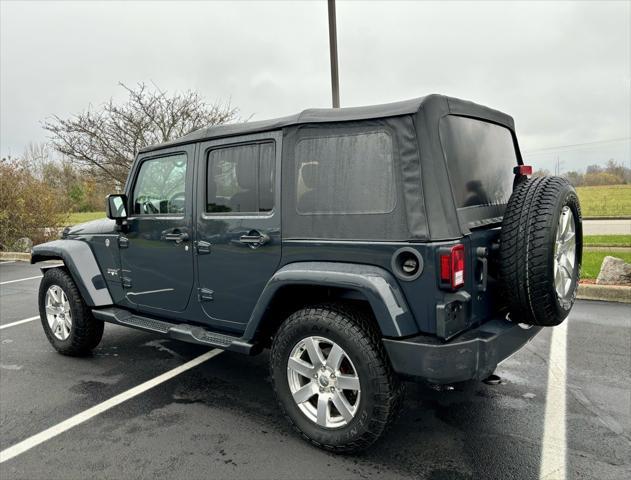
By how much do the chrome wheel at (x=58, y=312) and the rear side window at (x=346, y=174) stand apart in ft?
9.33

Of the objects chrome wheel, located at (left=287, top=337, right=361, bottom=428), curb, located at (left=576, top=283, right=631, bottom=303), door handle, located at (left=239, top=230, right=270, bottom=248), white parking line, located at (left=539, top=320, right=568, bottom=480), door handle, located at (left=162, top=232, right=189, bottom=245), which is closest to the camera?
white parking line, located at (left=539, top=320, right=568, bottom=480)

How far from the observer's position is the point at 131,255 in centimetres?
383

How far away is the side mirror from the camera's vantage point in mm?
3742

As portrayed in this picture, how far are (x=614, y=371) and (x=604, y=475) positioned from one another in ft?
5.40

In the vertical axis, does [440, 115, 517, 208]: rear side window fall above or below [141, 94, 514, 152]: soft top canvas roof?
below

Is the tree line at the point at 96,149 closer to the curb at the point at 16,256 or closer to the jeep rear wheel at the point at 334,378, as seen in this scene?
the curb at the point at 16,256

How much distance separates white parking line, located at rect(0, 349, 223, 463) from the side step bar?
18.1 inches

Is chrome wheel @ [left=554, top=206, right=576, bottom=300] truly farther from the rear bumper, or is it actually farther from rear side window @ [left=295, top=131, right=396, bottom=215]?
rear side window @ [left=295, top=131, right=396, bottom=215]

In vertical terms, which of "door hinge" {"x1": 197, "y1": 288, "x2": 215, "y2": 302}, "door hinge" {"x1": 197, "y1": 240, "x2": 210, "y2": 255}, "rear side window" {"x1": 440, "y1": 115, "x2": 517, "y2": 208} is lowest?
"door hinge" {"x1": 197, "y1": 288, "x2": 215, "y2": 302}

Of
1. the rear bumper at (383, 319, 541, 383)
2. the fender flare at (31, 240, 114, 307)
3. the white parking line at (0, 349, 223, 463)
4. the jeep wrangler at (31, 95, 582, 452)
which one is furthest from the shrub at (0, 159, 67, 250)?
the rear bumper at (383, 319, 541, 383)

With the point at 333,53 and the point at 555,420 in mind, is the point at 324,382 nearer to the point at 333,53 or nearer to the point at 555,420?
the point at 555,420

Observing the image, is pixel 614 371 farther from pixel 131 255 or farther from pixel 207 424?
pixel 131 255

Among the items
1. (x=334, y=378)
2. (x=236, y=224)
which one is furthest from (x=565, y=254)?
(x=236, y=224)

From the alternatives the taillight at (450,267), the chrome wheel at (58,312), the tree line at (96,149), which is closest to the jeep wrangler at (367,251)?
the taillight at (450,267)
